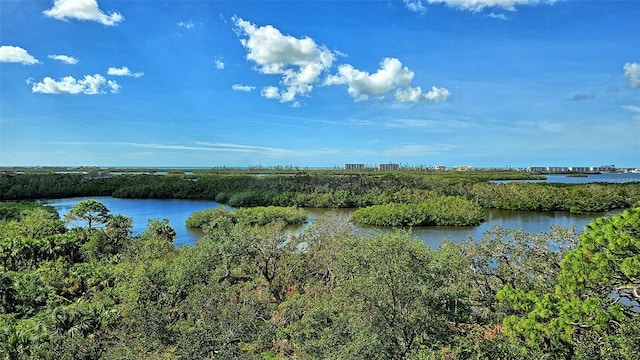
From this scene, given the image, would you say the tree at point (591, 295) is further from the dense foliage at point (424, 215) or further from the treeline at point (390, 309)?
the dense foliage at point (424, 215)

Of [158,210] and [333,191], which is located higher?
[333,191]

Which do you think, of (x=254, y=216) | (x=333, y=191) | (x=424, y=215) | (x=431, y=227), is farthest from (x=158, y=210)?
(x=431, y=227)

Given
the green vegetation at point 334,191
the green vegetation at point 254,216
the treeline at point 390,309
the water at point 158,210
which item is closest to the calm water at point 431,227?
the water at point 158,210

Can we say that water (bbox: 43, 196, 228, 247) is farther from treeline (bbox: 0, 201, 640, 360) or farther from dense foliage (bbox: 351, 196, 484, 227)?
treeline (bbox: 0, 201, 640, 360)

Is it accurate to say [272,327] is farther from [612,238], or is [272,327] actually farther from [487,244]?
[612,238]

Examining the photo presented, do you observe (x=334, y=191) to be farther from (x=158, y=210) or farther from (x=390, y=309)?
(x=390, y=309)

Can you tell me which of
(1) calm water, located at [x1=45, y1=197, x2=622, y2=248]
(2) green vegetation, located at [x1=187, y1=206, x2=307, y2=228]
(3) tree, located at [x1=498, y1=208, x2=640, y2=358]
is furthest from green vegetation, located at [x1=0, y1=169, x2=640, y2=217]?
(3) tree, located at [x1=498, y1=208, x2=640, y2=358]
